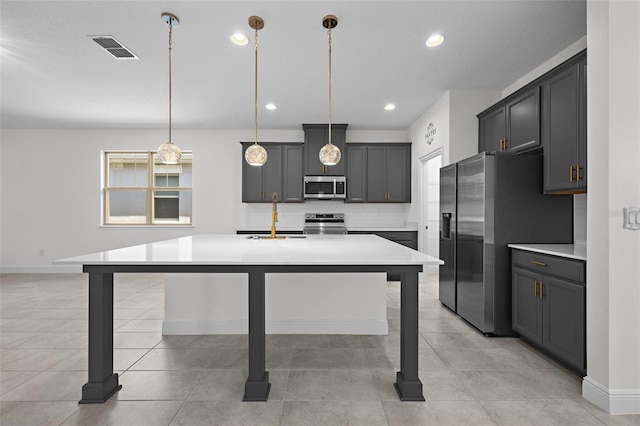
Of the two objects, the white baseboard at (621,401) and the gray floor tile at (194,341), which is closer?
the white baseboard at (621,401)

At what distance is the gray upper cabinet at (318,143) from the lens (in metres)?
5.86

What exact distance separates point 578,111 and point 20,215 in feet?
27.3

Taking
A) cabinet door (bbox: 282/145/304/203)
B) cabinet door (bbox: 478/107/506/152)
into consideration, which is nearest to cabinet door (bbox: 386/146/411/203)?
cabinet door (bbox: 282/145/304/203)

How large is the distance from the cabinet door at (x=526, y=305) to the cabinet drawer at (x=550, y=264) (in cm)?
7

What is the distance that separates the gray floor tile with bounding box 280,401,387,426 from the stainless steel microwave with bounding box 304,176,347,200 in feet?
13.6

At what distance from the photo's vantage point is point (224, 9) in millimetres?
2580

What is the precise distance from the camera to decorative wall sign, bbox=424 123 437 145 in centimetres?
483

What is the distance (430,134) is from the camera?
4.94m

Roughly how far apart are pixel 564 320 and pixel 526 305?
44cm

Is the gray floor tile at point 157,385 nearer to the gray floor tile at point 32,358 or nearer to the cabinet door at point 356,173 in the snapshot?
the gray floor tile at point 32,358

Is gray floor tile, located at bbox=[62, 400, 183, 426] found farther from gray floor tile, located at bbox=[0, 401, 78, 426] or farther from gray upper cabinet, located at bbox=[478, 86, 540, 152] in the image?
gray upper cabinet, located at bbox=[478, 86, 540, 152]

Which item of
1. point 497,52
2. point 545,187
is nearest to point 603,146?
point 545,187

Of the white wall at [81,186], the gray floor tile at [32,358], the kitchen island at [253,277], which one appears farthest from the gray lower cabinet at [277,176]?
the kitchen island at [253,277]

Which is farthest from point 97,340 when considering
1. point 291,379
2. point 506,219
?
point 506,219
